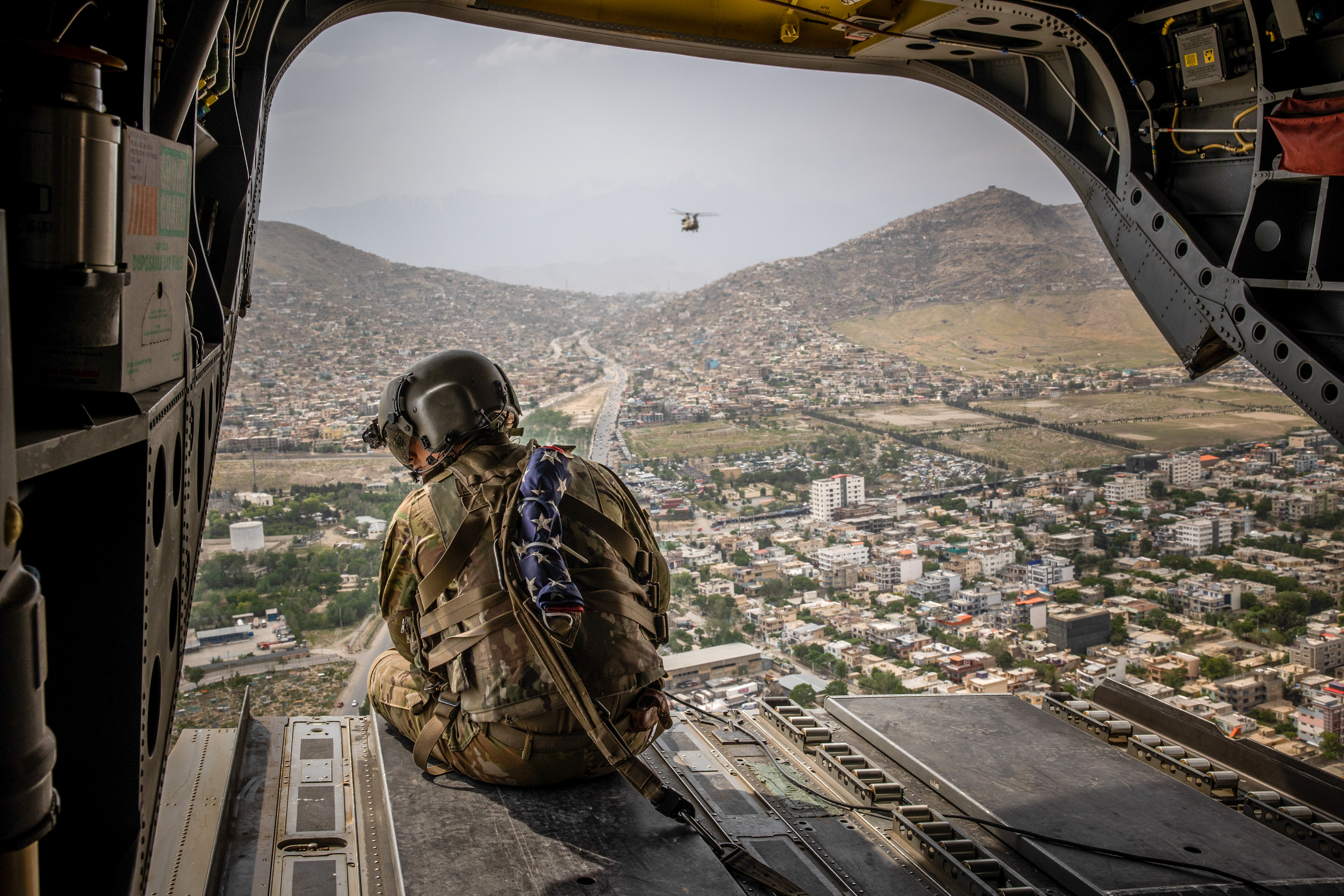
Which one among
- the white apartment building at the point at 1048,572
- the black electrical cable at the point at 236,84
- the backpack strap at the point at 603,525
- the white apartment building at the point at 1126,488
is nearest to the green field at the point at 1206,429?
the white apartment building at the point at 1126,488

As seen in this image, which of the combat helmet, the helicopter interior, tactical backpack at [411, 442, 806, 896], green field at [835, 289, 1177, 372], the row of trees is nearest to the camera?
the helicopter interior

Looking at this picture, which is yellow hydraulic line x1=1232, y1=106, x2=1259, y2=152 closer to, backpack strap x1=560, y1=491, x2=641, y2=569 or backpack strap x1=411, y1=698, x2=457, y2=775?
backpack strap x1=560, y1=491, x2=641, y2=569

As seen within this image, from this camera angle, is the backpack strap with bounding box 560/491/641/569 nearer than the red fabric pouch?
Yes

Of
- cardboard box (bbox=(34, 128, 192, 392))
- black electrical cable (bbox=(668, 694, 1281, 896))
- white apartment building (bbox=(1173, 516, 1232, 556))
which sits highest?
cardboard box (bbox=(34, 128, 192, 392))

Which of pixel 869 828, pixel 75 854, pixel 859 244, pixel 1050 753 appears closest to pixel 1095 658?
pixel 1050 753

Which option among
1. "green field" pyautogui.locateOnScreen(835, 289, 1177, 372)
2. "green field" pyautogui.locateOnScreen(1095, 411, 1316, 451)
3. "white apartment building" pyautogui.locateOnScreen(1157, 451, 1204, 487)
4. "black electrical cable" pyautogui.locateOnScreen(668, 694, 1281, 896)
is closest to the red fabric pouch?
"black electrical cable" pyautogui.locateOnScreen(668, 694, 1281, 896)

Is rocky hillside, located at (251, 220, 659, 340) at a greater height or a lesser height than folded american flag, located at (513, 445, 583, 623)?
greater

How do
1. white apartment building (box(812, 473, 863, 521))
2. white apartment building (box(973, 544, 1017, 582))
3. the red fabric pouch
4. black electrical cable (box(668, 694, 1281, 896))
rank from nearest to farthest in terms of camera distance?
black electrical cable (box(668, 694, 1281, 896))
the red fabric pouch
white apartment building (box(973, 544, 1017, 582))
white apartment building (box(812, 473, 863, 521))

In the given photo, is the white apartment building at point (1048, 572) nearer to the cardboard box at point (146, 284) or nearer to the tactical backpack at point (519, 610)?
the tactical backpack at point (519, 610)
